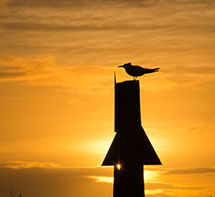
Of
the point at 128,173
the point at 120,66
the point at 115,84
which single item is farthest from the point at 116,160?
the point at 120,66

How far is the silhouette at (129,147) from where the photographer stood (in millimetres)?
12992

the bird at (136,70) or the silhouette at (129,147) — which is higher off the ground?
the bird at (136,70)

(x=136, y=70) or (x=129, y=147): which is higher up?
(x=136, y=70)

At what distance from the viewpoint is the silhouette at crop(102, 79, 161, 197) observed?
1299 centimetres

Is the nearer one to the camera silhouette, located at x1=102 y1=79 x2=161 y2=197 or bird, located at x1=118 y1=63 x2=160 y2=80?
silhouette, located at x1=102 y1=79 x2=161 y2=197

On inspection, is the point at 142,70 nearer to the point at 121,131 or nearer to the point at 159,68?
the point at 159,68

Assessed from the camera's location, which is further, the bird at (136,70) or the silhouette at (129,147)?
the bird at (136,70)

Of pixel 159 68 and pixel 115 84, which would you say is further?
pixel 159 68

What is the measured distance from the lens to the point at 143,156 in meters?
13.2

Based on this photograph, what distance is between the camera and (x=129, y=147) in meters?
13.3

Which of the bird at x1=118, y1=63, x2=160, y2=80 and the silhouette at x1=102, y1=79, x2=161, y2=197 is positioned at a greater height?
the bird at x1=118, y1=63, x2=160, y2=80

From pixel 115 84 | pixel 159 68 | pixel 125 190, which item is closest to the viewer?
pixel 125 190

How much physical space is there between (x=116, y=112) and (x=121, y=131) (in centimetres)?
60

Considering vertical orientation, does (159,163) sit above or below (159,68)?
below
